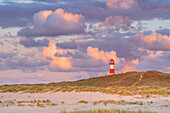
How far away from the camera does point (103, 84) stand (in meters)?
65.4

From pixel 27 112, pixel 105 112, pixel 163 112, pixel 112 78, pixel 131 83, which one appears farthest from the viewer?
pixel 112 78

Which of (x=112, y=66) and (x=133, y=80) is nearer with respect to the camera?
(x=133, y=80)

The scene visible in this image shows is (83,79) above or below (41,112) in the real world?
above

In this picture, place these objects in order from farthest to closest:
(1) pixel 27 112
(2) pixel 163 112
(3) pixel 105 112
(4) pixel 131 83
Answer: (4) pixel 131 83 → (1) pixel 27 112 → (2) pixel 163 112 → (3) pixel 105 112

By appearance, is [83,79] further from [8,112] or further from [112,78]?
[8,112]

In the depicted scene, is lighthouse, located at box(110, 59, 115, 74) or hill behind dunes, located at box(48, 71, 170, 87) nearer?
hill behind dunes, located at box(48, 71, 170, 87)

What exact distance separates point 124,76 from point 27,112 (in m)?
54.5

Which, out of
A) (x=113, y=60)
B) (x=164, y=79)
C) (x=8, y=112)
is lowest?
(x=8, y=112)

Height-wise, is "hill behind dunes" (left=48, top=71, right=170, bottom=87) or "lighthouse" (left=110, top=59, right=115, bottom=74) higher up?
"lighthouse" (left=110, top=59, right=115, bottom=74)

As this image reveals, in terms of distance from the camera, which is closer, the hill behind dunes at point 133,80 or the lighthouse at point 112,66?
the hill behind dunes at point 133,80

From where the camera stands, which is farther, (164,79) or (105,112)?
(164,79)

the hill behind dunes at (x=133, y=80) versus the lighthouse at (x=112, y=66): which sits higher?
the lighthouse at (x=112, y=66)

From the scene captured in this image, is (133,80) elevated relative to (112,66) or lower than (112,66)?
lower

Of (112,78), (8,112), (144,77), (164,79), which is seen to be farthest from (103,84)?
(8,112)
